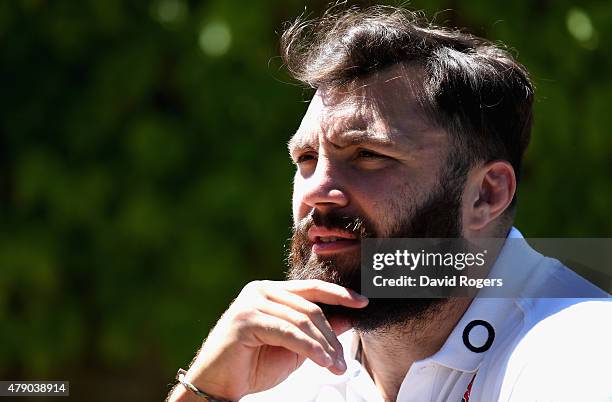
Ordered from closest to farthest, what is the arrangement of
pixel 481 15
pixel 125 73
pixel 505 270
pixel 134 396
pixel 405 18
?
pixel 505 270
pixel 405 18
pixel 481 15
pixel 125 73
pixel 134 396

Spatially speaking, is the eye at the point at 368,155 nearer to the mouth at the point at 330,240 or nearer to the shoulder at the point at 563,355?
the mouth at the point at 330,240

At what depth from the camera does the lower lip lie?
1.94 meters

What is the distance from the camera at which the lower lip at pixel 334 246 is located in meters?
1.94

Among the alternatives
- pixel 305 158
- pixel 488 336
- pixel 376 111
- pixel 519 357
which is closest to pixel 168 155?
pixel 305 158

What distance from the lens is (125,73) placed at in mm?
4039

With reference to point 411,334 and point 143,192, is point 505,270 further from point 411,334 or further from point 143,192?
point 143,192

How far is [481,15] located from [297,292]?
2.28m

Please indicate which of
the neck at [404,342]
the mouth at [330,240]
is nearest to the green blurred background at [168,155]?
the neck at [404,342]

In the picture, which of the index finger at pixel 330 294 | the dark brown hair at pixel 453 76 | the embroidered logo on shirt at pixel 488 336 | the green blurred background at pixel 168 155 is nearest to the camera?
the index finger at pixel 330 294

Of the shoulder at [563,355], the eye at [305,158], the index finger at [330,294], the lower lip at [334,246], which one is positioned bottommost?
the shoulder at [563,355]

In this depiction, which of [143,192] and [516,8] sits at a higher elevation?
[516,8]

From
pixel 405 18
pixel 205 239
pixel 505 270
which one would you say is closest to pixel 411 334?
pixel 505 270

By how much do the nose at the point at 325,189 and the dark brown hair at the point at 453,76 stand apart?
223mm

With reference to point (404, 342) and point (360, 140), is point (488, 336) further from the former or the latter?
point (360, 140)
